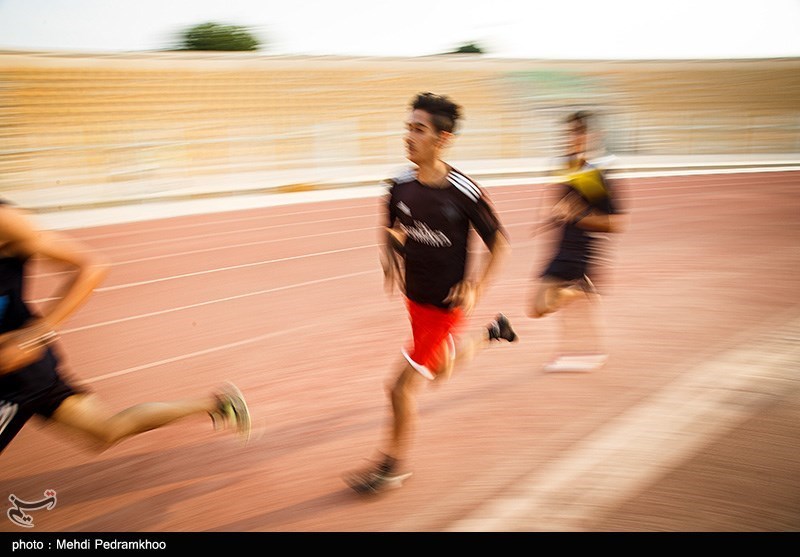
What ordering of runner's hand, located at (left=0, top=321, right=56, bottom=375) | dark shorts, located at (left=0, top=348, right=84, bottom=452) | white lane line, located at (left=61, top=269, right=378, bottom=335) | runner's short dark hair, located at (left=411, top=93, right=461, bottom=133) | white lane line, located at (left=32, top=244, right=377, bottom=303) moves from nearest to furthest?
runner's hand, located at (left=0, top=321, right=56, bottom=375), dark shorts, located at (left=0, top=348, right=84, bottom=452), runner's short dark hair, located at (left=411, top=93, right=461, bottom=133), white lane line, located at (left=61, top=269, right=378, bottom=335), white lane line, located at (left=32, top=244, right=377, bottom=303)

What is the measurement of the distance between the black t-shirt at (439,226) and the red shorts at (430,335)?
0.17 feet

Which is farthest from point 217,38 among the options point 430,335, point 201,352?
point 430,335

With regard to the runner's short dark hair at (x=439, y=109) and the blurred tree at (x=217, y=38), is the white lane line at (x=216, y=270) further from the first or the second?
the blurred tree at (x=217, y=38)

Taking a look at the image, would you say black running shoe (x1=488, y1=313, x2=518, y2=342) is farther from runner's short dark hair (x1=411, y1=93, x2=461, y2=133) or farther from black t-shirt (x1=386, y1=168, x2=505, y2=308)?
runner's short dark hair (x1=411, y1=93, x2=461, y2=133)

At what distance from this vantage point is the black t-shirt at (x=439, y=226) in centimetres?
336

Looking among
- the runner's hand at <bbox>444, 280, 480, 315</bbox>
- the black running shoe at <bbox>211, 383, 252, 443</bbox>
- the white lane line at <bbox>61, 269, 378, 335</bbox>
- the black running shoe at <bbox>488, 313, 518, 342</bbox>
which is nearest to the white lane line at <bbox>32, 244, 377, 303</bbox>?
the white lane line at <bbox>61, 269, 378, 335</bbox>

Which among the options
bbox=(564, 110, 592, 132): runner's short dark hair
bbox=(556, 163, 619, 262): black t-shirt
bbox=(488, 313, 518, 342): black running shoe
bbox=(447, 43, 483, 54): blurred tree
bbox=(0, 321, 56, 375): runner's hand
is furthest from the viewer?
bbox=(447, 43, 483, 54): blurred tree

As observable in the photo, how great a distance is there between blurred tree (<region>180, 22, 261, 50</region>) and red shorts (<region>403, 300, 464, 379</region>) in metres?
28.7

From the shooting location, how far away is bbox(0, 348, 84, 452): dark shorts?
2766 mm

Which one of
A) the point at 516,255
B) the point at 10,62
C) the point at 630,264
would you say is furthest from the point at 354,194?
the point at 10,62

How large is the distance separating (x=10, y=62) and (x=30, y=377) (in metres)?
20.3

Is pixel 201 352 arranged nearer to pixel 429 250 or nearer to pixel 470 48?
pixel 429 250

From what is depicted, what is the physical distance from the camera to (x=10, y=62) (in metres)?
19.8

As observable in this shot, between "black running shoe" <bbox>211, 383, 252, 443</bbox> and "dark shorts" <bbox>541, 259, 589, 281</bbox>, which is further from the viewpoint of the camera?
"dark shorts" <bbox>541, 259, 589, 281</bbox>
